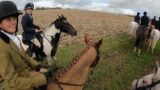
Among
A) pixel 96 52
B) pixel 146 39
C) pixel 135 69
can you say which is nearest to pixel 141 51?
→ pixel 146 39

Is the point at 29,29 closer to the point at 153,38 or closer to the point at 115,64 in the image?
the point at 115,64

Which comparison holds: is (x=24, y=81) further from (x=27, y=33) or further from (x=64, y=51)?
(x=64, y=51)

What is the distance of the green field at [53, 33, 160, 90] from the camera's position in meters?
14.0

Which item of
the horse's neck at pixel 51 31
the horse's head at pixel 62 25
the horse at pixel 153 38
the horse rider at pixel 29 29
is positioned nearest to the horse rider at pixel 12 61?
the horse rider at pixel 29 29

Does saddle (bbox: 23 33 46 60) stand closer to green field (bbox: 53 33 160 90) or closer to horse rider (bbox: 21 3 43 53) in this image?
horse rider (bbox: 21 3 43 53)

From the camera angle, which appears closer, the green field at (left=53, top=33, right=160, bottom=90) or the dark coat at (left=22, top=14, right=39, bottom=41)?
the dark coat at (left=22, top=14, right=39, bottom=41)

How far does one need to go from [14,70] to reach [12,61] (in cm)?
15

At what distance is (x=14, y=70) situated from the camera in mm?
5062

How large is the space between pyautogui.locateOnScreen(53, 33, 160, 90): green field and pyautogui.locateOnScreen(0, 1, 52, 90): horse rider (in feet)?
24.7

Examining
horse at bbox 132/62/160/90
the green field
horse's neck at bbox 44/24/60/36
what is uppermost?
horse at bbox 132/62/160/90

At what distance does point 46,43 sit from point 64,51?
A: 4107 mm

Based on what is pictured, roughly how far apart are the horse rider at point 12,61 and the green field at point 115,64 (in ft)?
24.7

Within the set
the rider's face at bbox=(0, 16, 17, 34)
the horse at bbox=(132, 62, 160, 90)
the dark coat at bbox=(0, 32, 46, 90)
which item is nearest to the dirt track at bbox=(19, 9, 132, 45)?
the horse at bbox=(132, 62, 160, 90)

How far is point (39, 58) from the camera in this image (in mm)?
13648
